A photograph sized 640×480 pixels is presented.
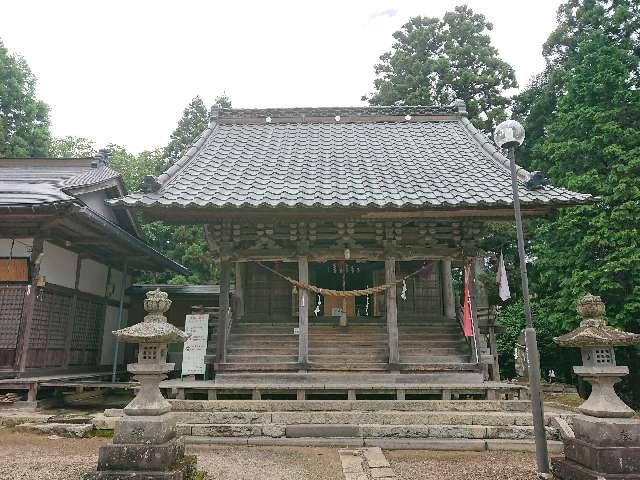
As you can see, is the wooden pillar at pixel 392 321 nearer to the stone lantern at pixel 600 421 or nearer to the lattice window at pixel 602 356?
the stone lantern at pixel 600 421

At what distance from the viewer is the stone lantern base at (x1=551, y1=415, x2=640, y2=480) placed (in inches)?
196

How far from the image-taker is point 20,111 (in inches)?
1048

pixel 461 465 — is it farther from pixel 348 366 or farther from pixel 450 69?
pixel 450 69

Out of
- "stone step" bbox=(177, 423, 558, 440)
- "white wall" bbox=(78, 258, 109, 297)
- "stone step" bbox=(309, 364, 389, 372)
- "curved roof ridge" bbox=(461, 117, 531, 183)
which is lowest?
"stone step" bbox=(177, 423, 558, 440)

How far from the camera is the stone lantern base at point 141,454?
16.3ft

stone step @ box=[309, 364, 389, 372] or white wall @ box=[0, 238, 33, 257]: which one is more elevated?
white wall @ box=[0, 238, 33, 257]

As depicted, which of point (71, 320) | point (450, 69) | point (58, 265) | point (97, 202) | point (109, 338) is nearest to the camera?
point (58, 265)

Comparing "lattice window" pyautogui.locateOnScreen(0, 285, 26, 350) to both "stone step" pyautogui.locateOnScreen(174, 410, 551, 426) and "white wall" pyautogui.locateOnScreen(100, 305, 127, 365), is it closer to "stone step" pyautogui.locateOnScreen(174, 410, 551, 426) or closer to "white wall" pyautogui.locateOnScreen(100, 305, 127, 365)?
"white wall" pyautogui.locateOnScreen(100, 305, 127, 365)

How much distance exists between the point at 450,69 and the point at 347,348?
1803cm

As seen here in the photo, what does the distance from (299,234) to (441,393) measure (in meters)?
4.50

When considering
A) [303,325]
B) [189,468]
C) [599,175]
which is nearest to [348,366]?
[303,325]

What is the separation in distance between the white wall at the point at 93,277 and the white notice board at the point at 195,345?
448 centimetres

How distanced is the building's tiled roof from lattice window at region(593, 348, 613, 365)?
4097 mm

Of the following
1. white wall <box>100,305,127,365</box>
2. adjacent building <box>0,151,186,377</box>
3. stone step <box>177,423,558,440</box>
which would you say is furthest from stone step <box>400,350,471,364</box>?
white wall <box>100,305,127,365</box>
